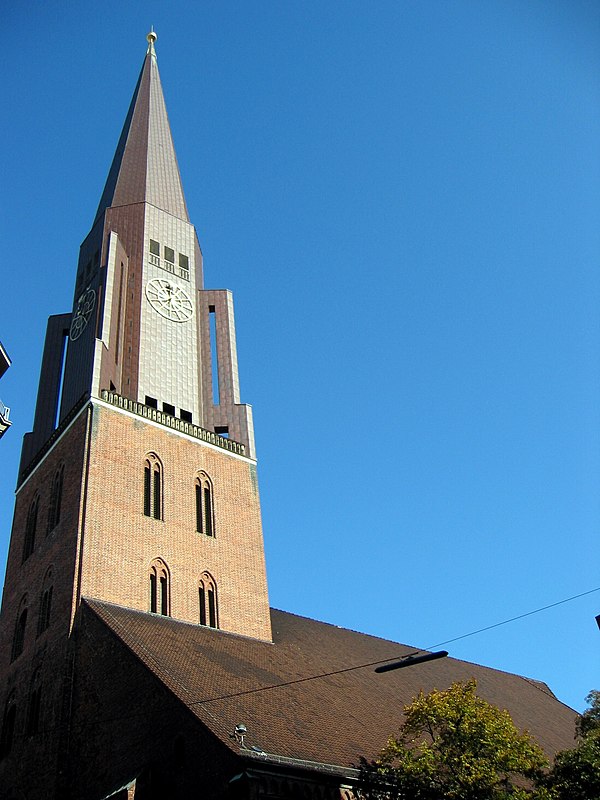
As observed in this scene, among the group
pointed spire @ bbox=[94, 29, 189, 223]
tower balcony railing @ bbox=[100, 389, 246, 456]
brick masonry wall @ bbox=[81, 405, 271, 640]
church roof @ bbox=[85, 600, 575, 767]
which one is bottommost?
church roof @ bbox=[85, 600, 575, 767]

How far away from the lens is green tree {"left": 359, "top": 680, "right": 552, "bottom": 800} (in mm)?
18484

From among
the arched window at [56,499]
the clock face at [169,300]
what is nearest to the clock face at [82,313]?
the clock face at [169,300]

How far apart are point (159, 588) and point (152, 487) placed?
3.81 m

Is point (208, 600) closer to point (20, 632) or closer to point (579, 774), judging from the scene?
point (20, 632)

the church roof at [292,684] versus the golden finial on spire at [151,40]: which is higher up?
the golden finial on spire at [151,40]

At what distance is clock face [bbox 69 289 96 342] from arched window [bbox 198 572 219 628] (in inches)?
447

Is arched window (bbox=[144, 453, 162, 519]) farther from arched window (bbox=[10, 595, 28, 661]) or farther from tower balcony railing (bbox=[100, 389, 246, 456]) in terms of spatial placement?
arched window (bbox=[10, 595, 28, 661])

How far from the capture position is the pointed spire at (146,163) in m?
39.4

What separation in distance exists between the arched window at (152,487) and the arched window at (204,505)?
5.38 ft

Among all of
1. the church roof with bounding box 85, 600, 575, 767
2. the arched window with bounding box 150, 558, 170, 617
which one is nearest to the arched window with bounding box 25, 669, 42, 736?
the church roof with bounding box 85, 600, 575, 767

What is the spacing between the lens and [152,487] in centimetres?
3059

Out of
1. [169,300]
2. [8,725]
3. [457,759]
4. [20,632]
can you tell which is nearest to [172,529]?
[20,632]

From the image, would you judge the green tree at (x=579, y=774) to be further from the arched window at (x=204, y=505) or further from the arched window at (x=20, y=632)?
the arched window at (x=20, y=632)

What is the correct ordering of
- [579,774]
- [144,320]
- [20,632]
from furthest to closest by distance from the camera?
[144,320]
[20,632]
[579,774]
